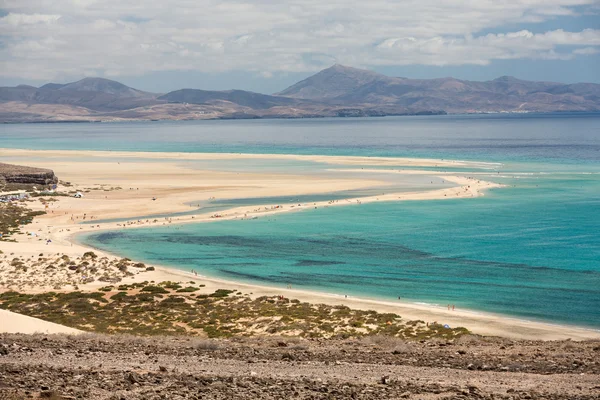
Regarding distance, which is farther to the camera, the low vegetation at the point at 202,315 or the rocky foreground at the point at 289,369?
the low vegetation at the point at 202,315

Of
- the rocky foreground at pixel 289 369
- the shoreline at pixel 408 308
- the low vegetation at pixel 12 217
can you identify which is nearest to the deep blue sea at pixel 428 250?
the shoreline at pixel 408 308

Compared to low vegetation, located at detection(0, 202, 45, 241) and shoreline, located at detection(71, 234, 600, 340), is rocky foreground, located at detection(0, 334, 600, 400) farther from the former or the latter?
low vegetation, located at detection(0, 202, 45, 241)

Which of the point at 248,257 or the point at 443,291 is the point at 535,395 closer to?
the point at 443,291

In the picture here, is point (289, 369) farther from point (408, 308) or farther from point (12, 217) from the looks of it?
point (12, 217)

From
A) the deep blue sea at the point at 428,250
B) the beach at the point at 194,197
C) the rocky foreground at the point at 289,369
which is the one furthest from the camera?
the deep blue sea at the point at 428,250

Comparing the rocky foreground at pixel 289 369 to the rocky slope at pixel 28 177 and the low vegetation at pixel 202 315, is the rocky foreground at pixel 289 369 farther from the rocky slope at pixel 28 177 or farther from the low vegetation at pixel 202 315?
the rocky slope at pixel 28 177

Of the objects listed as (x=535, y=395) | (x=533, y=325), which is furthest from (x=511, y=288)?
(x=535, y=395)
